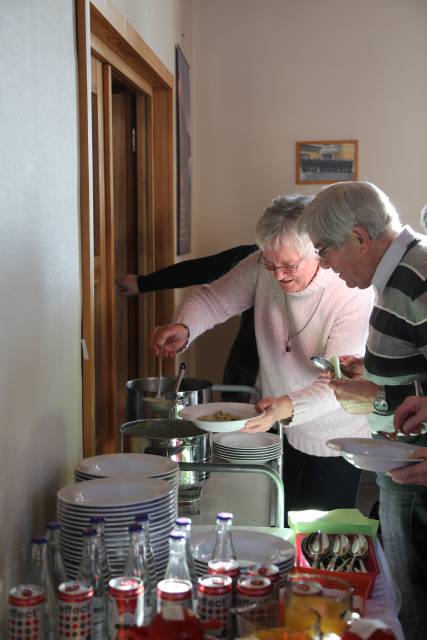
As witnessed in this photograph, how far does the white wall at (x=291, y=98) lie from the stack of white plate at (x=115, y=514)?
3.09 metres

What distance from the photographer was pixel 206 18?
14.5 feet

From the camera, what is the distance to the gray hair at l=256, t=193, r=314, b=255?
2.39m

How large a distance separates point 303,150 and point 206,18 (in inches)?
35.7

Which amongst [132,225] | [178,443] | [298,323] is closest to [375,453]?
[178,443]

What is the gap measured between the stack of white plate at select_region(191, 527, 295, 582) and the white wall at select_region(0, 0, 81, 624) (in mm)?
342

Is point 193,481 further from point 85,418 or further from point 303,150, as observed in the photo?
point 303,150

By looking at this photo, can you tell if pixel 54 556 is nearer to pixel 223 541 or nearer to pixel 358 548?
pixel 223 541

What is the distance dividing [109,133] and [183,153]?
1.20 m

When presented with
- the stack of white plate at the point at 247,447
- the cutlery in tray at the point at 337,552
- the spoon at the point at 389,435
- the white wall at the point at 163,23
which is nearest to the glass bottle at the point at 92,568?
the cutlery in tray at the point at 337,552

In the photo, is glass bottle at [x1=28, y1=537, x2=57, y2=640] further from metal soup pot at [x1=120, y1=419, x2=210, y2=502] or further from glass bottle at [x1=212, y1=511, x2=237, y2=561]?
metal soup pot at [x1=120, y1=419, x2=210, y2=502]

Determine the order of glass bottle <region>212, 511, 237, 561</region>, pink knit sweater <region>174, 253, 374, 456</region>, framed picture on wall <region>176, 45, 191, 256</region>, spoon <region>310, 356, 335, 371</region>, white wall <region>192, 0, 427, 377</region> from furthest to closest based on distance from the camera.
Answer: white wall <region>192, 0, 427, 377</region> → framed picture on wall <region>176, 45, 191, 256</region> → pink knit sweater <region>174, 253, 374, 456</region> → spoon <region>310, 356, 335, 371</region> → glass bottle <region>212, 511, 237, 561</region>

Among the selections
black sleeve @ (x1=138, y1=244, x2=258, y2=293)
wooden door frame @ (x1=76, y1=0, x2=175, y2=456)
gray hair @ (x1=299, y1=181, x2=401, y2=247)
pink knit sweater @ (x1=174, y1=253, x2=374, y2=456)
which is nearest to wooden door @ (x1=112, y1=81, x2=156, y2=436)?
wooden door frame @ (x1=76, y1=0, x2=175, y2=456)

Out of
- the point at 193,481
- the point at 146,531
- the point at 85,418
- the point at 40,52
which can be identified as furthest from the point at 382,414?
the point at 40,52

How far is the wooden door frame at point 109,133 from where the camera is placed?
1.90 metres
